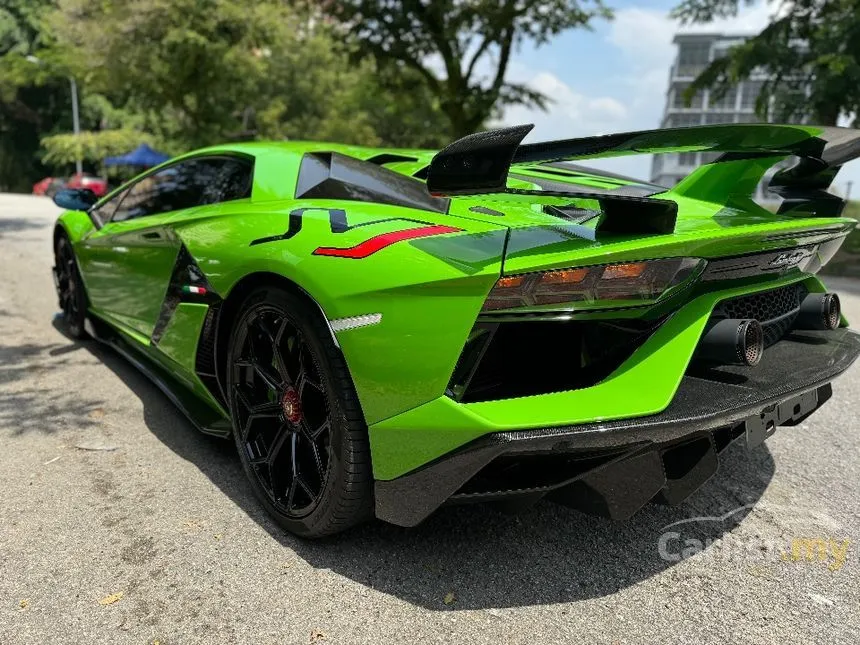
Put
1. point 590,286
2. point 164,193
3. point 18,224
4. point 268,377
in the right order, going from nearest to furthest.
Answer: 1. point 590,286
2. point 268,377
3. point 164,193
4. point 18,224

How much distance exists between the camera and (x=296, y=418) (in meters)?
2.19

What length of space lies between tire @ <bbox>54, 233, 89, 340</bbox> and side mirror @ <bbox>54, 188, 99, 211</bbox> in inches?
9.1

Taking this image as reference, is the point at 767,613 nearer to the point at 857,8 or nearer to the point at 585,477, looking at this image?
the point at 585,477

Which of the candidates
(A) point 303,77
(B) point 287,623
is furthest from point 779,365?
(A) point 303,77

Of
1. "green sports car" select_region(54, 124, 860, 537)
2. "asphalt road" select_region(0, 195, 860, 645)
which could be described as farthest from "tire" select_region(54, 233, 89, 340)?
"green sports car" select_region(54, 124, 860, 537)

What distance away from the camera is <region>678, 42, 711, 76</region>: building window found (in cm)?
9780

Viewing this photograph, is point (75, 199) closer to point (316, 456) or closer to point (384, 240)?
point (316, 456)

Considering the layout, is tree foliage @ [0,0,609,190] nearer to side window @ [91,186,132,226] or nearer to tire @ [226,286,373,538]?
side window @ [91,186,132,226]

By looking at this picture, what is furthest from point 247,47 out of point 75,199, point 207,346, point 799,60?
point 207,346

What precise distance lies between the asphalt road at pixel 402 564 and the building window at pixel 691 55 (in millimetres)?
107887

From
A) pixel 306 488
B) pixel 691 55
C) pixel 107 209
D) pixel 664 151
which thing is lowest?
pixel 306 488

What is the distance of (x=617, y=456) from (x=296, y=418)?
41.0 inches

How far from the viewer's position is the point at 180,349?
2.82 meters

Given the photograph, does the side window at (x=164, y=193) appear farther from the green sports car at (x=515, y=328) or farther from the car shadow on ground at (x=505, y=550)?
the car shadow on ground at (x=505, y=550)
